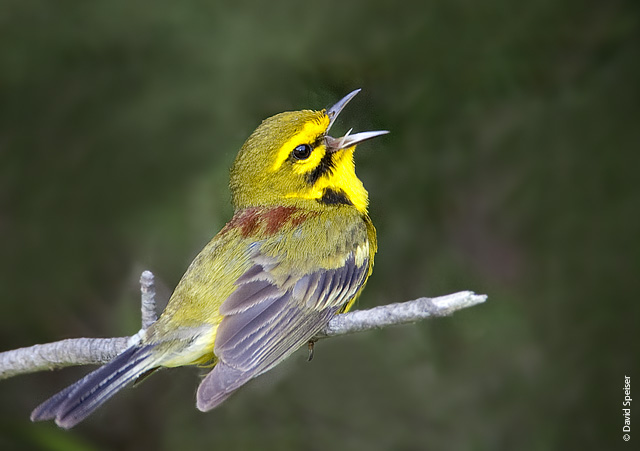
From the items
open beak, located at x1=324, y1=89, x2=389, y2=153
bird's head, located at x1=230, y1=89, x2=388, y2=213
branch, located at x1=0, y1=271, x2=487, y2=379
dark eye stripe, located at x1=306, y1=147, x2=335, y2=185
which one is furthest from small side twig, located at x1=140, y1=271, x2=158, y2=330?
open beak, located at x1=324, y1=89, x2=389, y2=153

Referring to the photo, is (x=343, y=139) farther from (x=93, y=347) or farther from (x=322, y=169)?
(x=93, y=347)

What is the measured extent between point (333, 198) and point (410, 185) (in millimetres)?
1056

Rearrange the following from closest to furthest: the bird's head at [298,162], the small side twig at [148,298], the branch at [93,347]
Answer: the branch at [93,347] < the small side twig at [148,298] < the bird's head at [298,162]

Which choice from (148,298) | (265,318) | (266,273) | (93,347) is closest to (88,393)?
(93,347)

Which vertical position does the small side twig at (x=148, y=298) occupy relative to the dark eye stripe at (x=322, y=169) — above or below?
below

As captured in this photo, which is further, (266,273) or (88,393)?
(266,273)

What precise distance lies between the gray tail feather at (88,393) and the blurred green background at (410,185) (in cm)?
175

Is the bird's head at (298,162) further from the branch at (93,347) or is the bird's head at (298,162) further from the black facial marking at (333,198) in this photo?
the branch at (93,347)

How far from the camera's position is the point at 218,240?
4.66 m

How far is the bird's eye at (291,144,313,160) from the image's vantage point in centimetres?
485

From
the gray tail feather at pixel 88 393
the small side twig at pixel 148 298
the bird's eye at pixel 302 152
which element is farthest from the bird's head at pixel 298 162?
the gray tail feather at pixel 88 393

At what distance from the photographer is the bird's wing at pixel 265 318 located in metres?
3.89

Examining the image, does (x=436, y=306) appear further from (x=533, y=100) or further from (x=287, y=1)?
(x=287, y=1)

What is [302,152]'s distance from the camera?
16.0 feet
